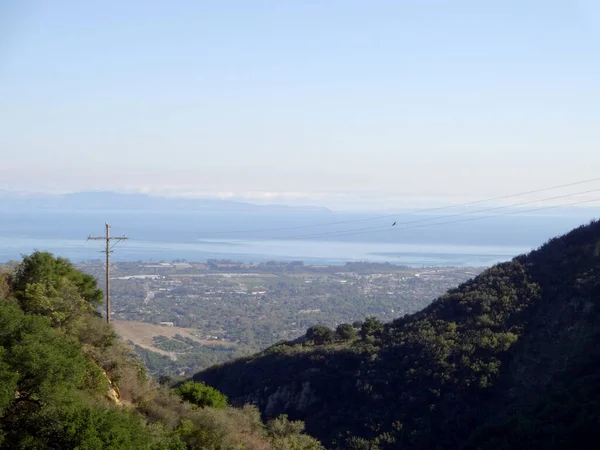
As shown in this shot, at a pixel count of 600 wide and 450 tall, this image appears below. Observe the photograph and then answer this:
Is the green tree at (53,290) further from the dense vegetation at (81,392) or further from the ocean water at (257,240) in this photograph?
the ocean water at (257,240)

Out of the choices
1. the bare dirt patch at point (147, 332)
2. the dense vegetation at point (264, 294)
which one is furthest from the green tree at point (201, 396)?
the dense vegetation at point (264, 294)

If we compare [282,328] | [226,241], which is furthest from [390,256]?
[282,328]

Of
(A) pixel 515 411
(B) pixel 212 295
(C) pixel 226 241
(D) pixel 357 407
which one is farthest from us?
(C) pixel 226 241

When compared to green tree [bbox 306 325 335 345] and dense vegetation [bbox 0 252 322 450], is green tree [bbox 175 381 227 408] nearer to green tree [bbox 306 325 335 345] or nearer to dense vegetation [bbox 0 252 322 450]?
dense vegetation [bbox 0 252 322 450]

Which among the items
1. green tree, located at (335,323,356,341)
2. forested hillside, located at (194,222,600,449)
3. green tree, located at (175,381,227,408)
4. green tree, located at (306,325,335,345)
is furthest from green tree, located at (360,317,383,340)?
green tree, located at (175,381,227,408)

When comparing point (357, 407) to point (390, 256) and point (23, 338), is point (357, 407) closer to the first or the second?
point (23, 338)

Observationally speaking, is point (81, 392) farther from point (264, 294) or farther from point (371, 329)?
point (264, 294)
